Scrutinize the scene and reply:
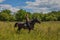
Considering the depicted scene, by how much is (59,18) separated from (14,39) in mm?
67367

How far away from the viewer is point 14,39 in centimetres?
773

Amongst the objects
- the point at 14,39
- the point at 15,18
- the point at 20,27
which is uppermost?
the point at 14,39

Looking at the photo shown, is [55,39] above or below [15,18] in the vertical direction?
above

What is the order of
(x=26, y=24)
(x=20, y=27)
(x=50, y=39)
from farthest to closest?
(x=20, y=27), (x=26, y=24), (x=50, y=39)

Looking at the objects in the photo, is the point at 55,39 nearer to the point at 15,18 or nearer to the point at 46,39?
the point at 46,39

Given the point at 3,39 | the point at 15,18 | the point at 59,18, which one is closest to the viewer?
the point at 3,39

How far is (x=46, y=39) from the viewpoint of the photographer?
8250mm

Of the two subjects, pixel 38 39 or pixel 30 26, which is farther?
pixel 30 26

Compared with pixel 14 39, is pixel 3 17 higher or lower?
lower

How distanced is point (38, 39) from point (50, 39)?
0.55 meters

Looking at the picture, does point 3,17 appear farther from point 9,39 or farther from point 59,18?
point 9,39

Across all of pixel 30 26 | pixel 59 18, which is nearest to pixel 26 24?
pixel 30 26

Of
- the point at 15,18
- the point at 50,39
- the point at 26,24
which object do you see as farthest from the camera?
the point at 15,18

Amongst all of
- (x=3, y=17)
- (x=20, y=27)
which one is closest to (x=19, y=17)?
(x=3, y=17)
